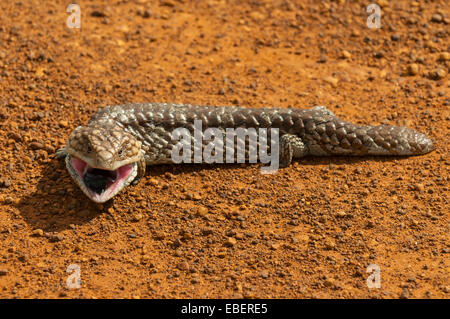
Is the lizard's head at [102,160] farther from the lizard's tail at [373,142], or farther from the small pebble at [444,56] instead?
the small pebble at [444,56]

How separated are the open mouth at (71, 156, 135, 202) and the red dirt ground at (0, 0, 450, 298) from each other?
30 cm

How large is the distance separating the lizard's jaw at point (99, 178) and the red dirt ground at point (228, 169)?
291 millimetres

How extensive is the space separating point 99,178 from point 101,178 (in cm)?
2

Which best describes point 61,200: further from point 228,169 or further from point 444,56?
point 444,56

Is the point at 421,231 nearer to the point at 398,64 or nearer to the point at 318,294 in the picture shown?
the point at 318,294

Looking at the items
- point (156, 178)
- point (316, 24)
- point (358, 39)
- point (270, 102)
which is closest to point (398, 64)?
point (358, 39)

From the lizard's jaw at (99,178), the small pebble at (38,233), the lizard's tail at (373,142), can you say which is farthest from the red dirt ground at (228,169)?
the lizard's jaw at (99,178)

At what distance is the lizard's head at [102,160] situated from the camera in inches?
336

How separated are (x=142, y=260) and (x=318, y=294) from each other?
2034mm

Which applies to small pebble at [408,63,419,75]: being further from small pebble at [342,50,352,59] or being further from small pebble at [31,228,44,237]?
small pebble at [31,228,44,237]

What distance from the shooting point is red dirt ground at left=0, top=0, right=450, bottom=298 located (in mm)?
7980

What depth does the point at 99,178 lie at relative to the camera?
8844 mm

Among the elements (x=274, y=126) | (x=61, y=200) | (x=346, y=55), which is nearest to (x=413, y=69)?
(x=346, y=55)

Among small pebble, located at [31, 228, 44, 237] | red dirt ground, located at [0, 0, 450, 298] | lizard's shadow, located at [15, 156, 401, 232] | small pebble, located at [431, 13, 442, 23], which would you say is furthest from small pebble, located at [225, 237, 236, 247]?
small pebble, located at [431, 13, 442, 23]
